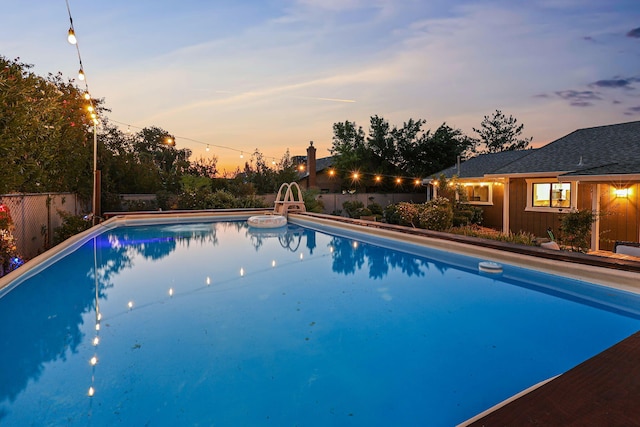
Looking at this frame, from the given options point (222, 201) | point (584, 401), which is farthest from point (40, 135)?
point (584, 401)

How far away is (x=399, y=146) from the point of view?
85.5 feet

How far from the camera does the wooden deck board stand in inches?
54.2

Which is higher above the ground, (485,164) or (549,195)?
(485,164)

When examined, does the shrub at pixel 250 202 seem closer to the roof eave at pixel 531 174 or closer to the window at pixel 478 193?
the window at pixel 478 193

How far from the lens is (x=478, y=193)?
554 inches

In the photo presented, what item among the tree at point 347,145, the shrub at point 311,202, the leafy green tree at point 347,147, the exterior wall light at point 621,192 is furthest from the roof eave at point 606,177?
the tree at point 347,145

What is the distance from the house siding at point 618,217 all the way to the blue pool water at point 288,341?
395 centimetres

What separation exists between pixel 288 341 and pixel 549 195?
980 centimetres

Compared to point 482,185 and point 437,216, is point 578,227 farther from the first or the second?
point 482,185

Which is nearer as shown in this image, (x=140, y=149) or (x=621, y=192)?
(x=621, y=192)

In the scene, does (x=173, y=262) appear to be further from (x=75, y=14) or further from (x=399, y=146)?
(x=399, y=146)

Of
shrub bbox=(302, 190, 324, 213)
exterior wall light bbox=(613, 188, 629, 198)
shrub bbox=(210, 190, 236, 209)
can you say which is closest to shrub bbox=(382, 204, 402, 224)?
shrub bbox=(302, 190, 324, 213)

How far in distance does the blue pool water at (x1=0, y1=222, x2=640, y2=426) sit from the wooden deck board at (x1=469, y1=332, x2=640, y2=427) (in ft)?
3.52

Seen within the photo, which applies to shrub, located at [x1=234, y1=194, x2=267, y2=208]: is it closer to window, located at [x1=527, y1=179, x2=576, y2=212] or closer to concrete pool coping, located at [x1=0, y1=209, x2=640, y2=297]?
concrete pool coping, located at [x1=0, y1=209, x2=640, y2=297]
